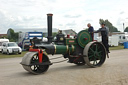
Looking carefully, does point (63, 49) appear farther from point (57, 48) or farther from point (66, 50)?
point (57, 48)

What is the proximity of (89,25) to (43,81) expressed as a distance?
13.3 ft

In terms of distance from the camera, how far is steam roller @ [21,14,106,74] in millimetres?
6843

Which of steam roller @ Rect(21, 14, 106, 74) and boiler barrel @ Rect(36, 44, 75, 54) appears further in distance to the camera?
boiler barrel @ Rect(36, 44, 75, 54)

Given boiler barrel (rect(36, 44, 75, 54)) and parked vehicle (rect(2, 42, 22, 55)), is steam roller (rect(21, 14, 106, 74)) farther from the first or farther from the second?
parked vehicle (rect(2, 42, 22, 55))

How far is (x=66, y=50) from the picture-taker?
7.93 meters

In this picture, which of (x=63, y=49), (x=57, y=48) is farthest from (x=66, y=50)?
(x=57, y=48)

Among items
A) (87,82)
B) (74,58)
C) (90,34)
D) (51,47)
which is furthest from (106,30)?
(87,82)

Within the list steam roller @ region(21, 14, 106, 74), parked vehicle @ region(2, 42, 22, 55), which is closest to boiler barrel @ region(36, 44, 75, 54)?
steam roller @ region(21, 14, 106, 74)

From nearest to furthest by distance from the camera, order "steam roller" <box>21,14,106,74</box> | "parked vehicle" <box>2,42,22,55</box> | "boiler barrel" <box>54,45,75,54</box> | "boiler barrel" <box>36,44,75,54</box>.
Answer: "steam roller" <box>21,14,106,74</box>, "boiler barrel" <box>36,44,75,54</box>, "boiler barrel" <box>54,45,75,54</box>, "parked vehicle" <box>2,42,22,55</box>

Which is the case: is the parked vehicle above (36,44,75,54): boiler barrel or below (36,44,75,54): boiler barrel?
below

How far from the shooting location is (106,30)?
8719 millimetres

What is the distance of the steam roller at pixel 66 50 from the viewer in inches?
269

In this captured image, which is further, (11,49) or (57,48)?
(11,49)

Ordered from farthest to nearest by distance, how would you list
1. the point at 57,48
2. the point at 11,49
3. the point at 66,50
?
the point at 11,49 < the point at 66,50 < the point at 57,48
